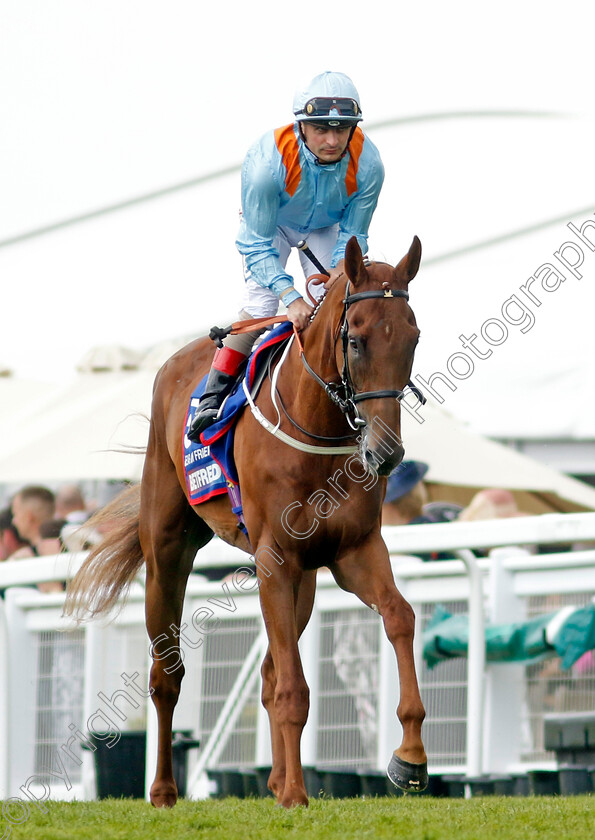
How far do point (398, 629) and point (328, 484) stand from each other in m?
0.66

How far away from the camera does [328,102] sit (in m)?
Answer: 5.86

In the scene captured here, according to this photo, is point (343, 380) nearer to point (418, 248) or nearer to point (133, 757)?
point (418, 248)

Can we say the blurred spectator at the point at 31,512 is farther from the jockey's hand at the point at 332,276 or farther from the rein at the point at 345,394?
the jockey's hand at the point at 332,276

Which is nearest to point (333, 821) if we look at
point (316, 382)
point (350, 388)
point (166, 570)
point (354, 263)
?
point (350, 388)

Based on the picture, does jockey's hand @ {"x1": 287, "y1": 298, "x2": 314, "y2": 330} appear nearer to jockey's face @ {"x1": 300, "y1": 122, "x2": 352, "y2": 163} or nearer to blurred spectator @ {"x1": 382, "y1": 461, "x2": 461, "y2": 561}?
jockey's face @ {"x1": 300, "y1": 122, "x2": 352, "y2": 163}

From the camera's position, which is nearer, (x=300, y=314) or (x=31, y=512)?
(x=300, y=314)

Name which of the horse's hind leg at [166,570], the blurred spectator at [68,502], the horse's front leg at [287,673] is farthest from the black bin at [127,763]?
the blurred spectator at [68,502]

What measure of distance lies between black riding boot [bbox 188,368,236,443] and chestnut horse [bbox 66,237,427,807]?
0.17m

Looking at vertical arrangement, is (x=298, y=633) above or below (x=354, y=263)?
below

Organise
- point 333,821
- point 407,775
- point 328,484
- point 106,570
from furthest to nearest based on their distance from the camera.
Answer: point 106,570 < point 328,484 < point 407,775 < point 333,821

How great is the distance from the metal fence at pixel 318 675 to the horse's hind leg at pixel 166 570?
1.92 ft

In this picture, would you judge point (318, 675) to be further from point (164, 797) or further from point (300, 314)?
point (300, 314)

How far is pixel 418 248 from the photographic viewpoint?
17.5 feet

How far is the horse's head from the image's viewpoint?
4984 mm
